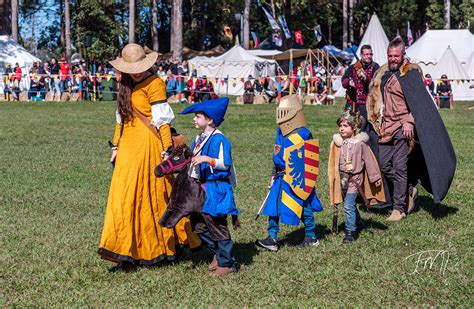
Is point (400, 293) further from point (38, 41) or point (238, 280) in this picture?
point (38, 41)

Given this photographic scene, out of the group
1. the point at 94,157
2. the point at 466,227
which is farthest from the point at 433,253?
the point at 94,157

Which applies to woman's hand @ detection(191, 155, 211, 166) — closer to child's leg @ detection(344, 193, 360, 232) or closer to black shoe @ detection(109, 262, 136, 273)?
black shoe @ detection(109, 262, 136, 273)

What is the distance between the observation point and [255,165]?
13633mm

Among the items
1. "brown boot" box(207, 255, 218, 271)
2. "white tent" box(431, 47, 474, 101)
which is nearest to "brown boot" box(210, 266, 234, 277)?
"brown boot" box(207, 255, 218, 271)

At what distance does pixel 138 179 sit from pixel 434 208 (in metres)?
4.63

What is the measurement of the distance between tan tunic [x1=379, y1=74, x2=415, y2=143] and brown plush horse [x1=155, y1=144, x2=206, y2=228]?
→ 3.31 m

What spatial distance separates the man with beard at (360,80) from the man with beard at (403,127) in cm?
38

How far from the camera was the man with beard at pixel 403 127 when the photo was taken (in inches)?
358

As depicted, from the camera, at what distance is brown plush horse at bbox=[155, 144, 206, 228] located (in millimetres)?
6531

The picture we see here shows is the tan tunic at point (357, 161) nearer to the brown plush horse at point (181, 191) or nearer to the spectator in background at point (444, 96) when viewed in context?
the brown plush horse at point (181, 191)

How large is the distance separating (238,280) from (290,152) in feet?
4.86

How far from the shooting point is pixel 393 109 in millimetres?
9227

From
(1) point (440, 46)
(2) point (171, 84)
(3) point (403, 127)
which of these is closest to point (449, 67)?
(1) point (440, 46)
